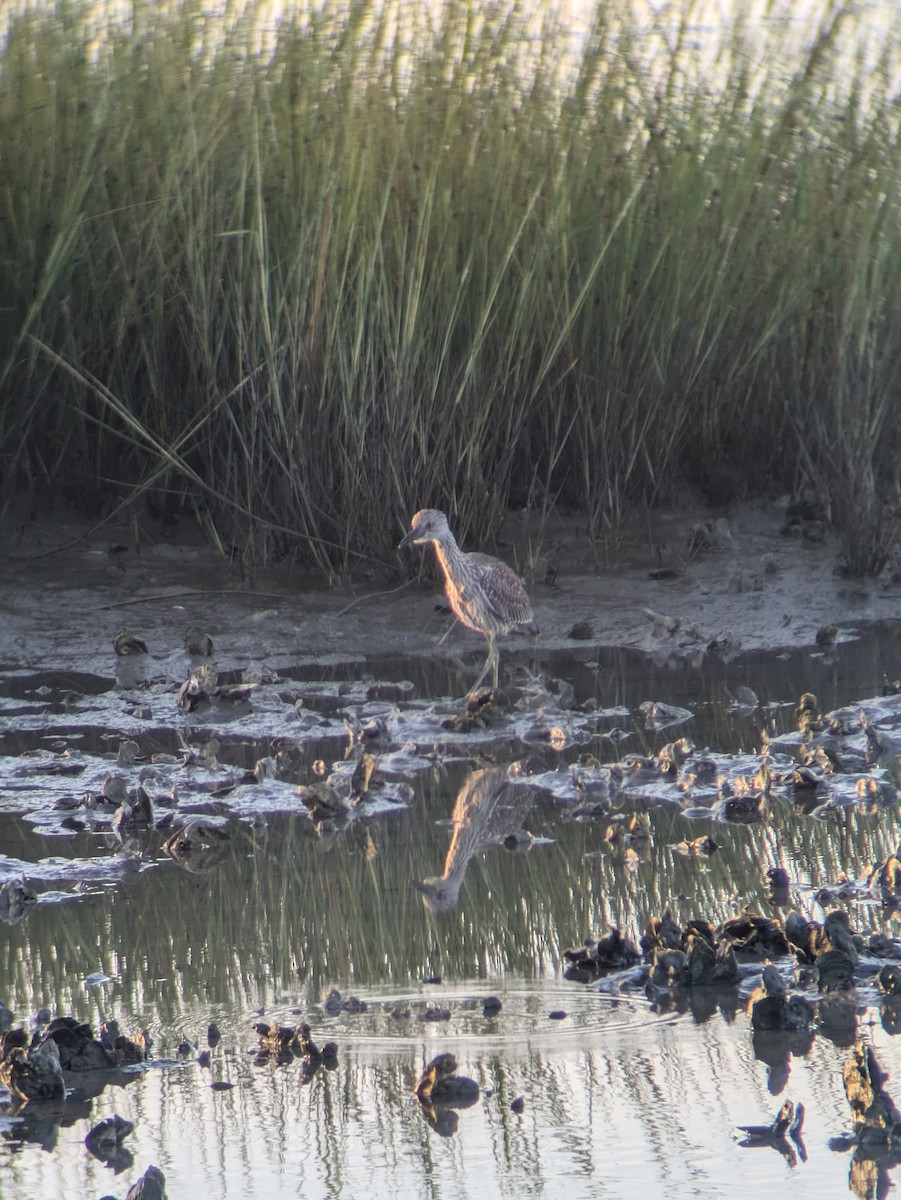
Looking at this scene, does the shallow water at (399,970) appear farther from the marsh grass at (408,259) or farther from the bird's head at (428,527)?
the marsh grass at (408,259)

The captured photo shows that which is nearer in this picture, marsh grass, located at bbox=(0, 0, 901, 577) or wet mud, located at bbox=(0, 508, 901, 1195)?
wet mud, located at bbox=(0, 508, 901, 1195)

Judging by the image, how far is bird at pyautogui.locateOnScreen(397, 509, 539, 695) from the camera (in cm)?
616

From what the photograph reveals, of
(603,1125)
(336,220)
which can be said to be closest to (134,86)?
(336,220)

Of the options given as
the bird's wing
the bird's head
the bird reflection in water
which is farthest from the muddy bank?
the bird reflection in water

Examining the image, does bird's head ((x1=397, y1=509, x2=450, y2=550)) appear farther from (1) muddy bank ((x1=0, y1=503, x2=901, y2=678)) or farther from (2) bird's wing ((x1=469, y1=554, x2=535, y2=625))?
(1) muddy bank ((x1=0, y1=503, x2=901, y2=678))

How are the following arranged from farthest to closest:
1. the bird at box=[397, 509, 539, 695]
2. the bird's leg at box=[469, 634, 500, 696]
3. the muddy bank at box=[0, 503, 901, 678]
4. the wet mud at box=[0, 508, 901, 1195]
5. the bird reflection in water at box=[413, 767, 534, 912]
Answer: the muddy bank at box=[0, 503, 901, 678] → the bird at box=[397, 509, 539, 695] → the bird's leg at box=[469, 634, 500, 696] → the bird reflection in water at box=[413, 767, 534, 912] → the wet mud at box=[0, 508, 901, 1195]

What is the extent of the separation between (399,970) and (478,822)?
112 centimetres

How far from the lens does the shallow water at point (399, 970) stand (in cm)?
232

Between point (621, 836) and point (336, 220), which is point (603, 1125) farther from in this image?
point (336, 220)

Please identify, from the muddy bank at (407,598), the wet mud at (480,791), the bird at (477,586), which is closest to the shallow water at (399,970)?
the wet mud at (480,791)

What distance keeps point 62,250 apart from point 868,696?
3372 millimetres

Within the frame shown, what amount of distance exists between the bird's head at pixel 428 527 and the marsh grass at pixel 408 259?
1.54ft

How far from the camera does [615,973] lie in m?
3.05

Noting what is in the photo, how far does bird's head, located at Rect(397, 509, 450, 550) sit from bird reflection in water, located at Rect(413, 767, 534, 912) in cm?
160
